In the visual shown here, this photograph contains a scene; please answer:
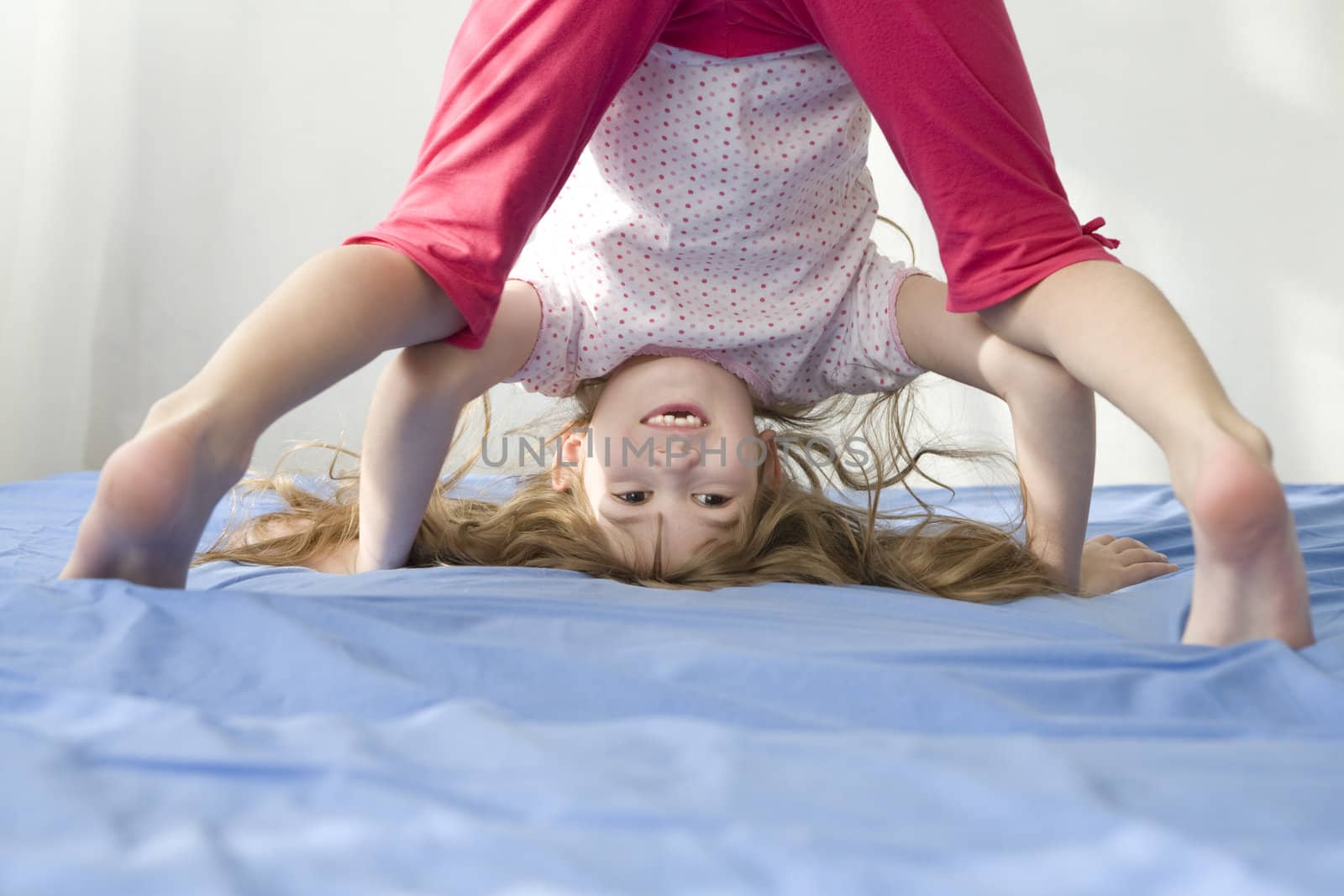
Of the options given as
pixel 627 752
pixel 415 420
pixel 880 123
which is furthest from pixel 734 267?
pixel 627 752

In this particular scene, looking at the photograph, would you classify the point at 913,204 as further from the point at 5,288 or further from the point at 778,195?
the point at 5,288

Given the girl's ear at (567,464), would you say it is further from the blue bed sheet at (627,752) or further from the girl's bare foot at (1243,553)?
the girl's bare foot at (1243,553)

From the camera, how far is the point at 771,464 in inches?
55.4

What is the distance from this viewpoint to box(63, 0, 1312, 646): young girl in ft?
2.53

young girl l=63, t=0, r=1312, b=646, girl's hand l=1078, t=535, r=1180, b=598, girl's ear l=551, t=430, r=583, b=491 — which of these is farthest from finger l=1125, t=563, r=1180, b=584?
girl's ear l=551, t=430, r=583, b=491

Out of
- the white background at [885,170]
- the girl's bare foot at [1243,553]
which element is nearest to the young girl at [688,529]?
the girl's bare foot at [1243,553]

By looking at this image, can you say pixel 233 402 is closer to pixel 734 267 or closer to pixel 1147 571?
pixel 734 267

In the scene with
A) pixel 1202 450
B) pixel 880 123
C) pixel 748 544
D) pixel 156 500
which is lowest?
pixel 748 544

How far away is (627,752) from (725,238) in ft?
2.67

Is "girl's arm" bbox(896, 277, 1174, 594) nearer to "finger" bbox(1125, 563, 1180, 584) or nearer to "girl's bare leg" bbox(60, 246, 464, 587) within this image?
"finger" bbox(1125, 563, 1180, 584)

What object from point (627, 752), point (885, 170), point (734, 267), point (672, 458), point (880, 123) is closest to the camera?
point (627, 752)

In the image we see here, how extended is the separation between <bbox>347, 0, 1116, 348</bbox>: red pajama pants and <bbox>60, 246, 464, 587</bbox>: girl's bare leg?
0.05m

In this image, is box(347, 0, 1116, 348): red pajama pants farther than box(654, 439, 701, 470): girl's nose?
No

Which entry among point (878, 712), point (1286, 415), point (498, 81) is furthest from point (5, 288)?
point (1286, 415)
